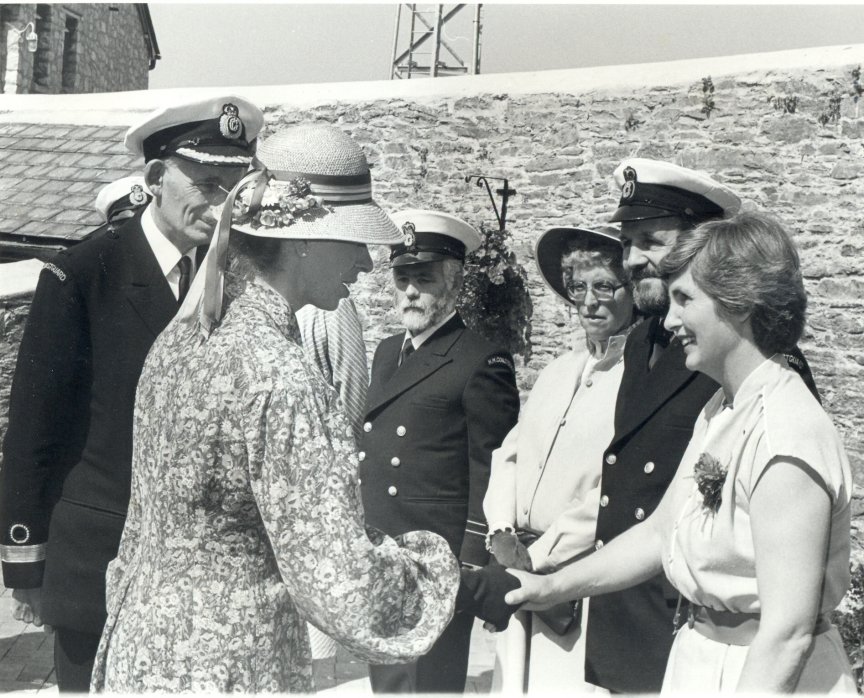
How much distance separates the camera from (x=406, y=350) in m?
4.14

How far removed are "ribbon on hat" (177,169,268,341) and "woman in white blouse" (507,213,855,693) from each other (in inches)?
37.3

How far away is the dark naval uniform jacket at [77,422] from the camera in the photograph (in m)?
2.97

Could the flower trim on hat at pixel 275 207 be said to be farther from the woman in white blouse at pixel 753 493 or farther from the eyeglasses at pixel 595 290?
the eyeglasses at pixel 595 290


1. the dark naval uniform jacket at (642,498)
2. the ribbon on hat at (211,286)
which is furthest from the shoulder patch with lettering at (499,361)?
the ribbon on hat at (211,286)

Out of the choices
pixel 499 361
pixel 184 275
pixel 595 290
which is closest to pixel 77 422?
pixel 184 275

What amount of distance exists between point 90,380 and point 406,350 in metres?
1.45

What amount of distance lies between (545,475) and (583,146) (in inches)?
238

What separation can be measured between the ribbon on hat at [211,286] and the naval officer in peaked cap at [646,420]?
1.26 meters

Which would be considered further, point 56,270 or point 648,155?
point 648,155

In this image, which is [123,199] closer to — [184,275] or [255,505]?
[184,275]

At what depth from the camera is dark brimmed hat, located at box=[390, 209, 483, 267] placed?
4086 mm

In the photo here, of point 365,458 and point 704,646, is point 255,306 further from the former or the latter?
point 365,458

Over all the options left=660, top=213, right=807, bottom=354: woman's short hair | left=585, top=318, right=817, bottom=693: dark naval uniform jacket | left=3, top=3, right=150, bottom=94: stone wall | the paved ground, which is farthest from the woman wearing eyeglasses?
left=3, top=3, right=150, bottom=94: stone wall

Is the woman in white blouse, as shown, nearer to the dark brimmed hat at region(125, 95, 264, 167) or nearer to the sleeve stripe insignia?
the dark brimmed hat at region(125, 95, 264, 167)
